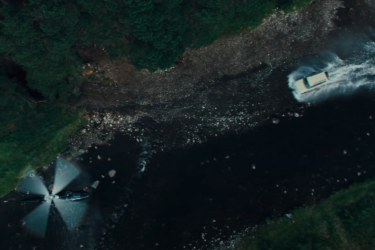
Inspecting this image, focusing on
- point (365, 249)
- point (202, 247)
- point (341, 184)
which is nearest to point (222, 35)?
point (341, 184)

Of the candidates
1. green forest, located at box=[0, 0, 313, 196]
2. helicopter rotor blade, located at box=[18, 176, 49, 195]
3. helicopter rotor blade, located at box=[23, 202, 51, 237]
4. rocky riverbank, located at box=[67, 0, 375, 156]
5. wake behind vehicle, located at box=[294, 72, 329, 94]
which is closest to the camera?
green forest, located at box=[0, 0, 313, 196]

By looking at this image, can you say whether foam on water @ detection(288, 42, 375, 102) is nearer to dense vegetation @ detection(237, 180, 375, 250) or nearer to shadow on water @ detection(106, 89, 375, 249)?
shadow on water @ detection(106, 89, 375, 249)

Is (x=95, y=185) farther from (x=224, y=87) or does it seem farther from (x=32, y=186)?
(x=224, y=87)

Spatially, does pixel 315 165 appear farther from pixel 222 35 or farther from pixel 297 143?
pixel 222 35

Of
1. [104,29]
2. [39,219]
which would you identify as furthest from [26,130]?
[104,29]

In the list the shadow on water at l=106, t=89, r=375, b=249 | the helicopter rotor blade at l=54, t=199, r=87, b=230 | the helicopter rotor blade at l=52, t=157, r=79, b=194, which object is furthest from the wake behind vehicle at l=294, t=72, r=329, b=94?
the helicopter rotor blade at l=54, t=199, r=87, b=230

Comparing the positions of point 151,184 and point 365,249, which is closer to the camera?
point 365,249

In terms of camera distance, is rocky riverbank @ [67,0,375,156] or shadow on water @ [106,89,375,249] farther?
rocky riverbank @ [67,0,375,156]
